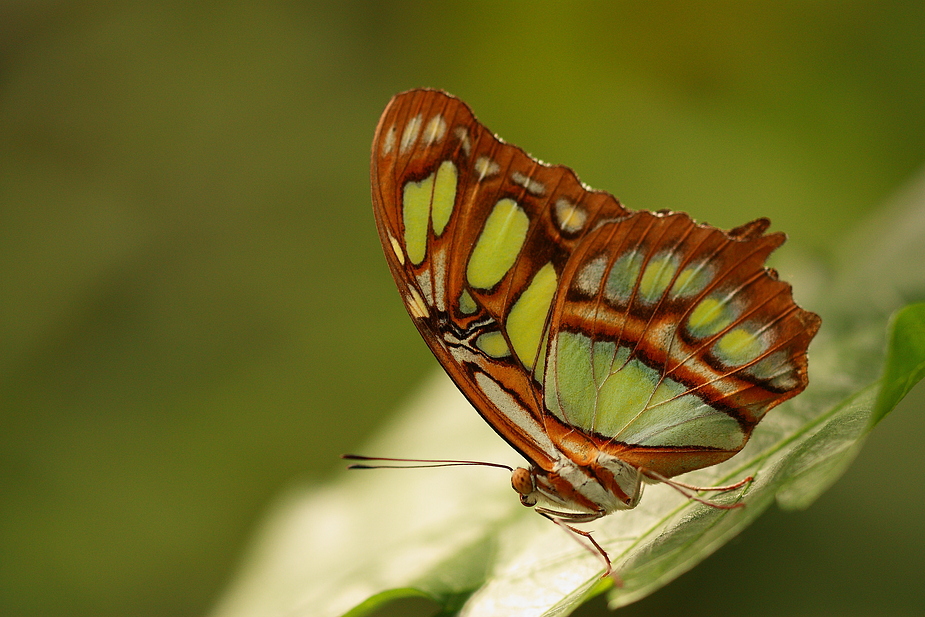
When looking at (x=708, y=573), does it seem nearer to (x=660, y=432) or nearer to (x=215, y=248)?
(x=660, y=432)

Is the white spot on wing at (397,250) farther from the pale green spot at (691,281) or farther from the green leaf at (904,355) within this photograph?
the green leaf at (904,355)

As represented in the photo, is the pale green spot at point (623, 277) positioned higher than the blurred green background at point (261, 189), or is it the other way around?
the blurred green background at point (261, 189)

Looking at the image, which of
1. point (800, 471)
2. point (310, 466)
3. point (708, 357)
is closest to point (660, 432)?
point (708, 357)

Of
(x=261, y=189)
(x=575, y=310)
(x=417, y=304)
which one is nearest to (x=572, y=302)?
(x=575, y=310)

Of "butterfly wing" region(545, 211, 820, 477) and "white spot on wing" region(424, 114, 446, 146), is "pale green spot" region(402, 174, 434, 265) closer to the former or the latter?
"white spot on wing" region(424, 114, 446, 146)

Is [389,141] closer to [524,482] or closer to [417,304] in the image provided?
[417,304]

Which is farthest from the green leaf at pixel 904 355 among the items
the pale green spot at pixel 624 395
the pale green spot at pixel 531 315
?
the pale green spot at pixel 531 315
